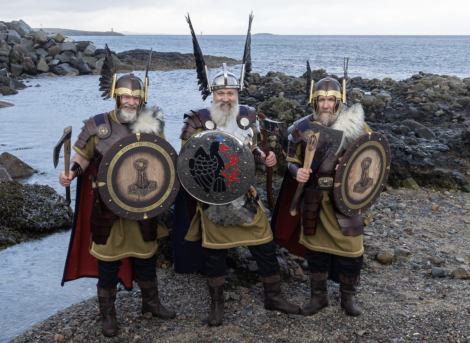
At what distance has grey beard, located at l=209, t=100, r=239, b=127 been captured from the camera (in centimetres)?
308

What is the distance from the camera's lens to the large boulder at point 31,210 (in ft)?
16.8

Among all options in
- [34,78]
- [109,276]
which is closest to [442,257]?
[109,276]

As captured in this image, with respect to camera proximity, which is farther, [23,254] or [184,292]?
[23,254]

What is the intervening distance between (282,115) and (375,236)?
455 centimetres

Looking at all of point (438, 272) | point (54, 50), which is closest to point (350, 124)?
point (438, 272)

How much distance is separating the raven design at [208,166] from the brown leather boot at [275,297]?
930 mm

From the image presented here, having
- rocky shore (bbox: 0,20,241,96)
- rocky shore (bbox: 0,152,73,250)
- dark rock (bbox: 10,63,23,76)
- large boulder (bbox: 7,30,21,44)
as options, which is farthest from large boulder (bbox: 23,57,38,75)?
rocky shore (bbox: 0,152,73,250)

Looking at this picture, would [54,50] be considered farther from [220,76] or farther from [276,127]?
[276,127]

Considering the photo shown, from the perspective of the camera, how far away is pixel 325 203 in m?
3.11

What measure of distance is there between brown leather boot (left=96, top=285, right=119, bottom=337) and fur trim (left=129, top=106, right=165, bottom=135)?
1.20m

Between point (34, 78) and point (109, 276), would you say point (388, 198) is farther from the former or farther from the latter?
point (34, 78)

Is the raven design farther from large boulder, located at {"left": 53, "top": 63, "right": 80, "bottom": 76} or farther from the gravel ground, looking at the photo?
large boulder, located at {"left": 53, "top": 63, "right": 80, "bottom": 76}

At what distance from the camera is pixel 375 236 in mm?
4715

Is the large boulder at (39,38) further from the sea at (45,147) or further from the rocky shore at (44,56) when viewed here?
the sea at (45,147)
